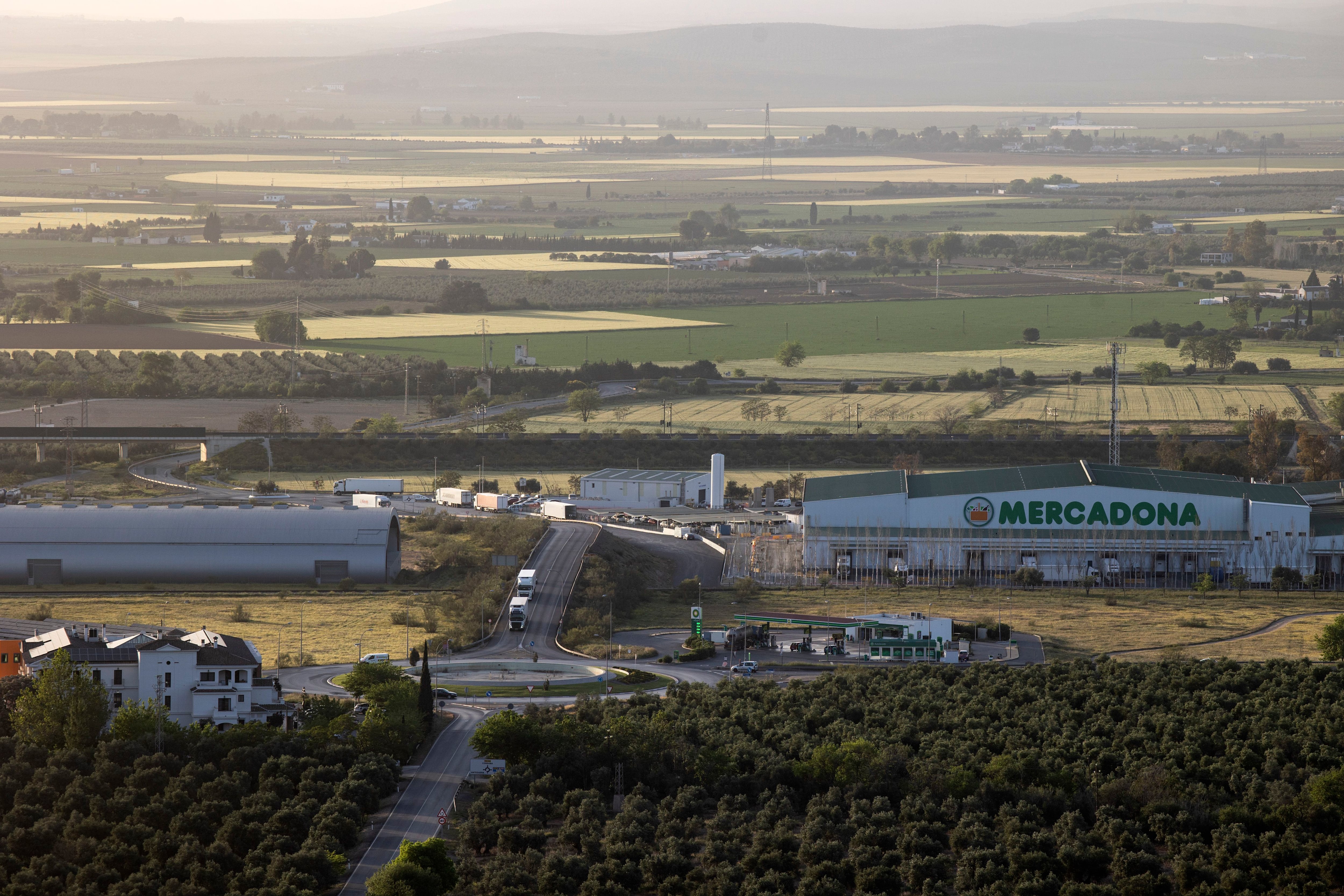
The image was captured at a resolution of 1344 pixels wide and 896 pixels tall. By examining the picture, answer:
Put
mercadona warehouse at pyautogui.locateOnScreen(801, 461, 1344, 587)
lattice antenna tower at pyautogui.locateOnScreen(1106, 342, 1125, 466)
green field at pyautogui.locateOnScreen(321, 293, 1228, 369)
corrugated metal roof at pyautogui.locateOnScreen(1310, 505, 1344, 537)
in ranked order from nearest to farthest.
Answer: mercadona warehouse at pyautogui.locateOnScreen(801, 461, 1344, 587)
corrugated metal roof at pyautogui.locateOnScreen(1310, 505, 1344, 537)
lattice antenna tower at pyautogui.locateOnScreen(1106, 342, 1125, 466)
green field at pyautogui.locateOnScreen(321, 293, 1228, 369)

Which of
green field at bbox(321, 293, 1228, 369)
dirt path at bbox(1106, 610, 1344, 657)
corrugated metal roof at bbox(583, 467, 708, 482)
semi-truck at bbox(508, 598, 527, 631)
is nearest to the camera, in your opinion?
dirt path at bbox(1106, 610, 1344, 657)

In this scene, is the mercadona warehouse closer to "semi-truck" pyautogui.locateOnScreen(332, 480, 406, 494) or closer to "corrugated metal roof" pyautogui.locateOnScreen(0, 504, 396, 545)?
"corrugated metal roof" pyautogui.locateOnScreen(0, 504, 396, 545)

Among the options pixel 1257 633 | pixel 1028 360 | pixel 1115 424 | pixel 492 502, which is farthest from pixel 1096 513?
pixel 1028 360

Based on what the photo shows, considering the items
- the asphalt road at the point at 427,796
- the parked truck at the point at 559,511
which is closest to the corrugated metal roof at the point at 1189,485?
the parked truck at the point at 559,511

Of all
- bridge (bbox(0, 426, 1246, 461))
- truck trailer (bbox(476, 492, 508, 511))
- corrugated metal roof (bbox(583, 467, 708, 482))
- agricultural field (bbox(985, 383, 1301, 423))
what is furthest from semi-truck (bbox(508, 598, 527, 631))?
agricultural field (bbox(985, 383, 1301, 423))

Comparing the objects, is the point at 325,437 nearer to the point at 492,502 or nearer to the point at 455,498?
the point at 455,498

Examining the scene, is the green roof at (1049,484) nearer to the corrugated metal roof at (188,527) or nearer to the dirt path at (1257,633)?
the dirt path at (1257,633)
